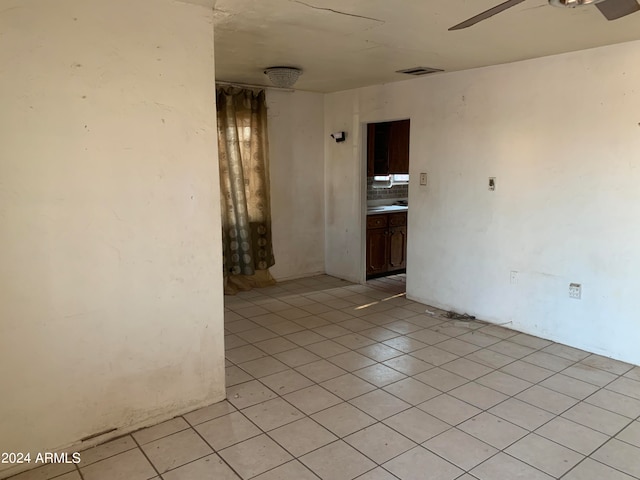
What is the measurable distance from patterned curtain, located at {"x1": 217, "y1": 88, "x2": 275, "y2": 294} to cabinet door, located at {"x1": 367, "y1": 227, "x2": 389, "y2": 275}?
4.17 ft

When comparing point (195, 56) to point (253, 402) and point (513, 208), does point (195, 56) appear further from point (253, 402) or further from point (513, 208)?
point (513, 208)

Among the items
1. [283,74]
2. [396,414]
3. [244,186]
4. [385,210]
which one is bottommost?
[396,414]

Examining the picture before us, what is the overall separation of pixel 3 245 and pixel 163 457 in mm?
1280

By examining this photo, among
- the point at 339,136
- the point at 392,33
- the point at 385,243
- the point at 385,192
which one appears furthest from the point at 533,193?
the point at 385,192

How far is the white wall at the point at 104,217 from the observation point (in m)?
2.08

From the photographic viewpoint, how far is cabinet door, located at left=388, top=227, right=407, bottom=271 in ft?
19.5

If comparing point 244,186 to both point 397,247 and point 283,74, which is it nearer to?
point 283,74

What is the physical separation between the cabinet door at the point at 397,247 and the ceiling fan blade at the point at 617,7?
397 cm

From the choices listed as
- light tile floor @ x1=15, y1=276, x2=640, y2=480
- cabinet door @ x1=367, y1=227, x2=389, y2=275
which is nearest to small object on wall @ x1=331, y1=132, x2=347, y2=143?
cabinet door @ x1=367, y1=227, x2=389, y2=275

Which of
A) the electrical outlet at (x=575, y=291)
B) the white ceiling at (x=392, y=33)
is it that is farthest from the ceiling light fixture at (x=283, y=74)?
the electrical outlet at (x=575, y=291)

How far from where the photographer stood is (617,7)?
6.48 feet

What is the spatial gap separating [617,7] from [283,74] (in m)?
2.65

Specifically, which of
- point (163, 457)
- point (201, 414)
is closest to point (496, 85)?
point (201, 414)

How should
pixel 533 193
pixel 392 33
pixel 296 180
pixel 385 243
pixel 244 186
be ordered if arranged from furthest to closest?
1. pixel 385 243
2. pixel 296 180
3. pixel 244 186
4. pixel 533 193
5. pixel 392 33
